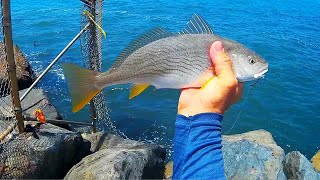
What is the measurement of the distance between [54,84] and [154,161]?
589 cm

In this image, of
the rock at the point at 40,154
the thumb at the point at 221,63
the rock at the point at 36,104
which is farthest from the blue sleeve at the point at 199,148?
the rock at the point at 36,104

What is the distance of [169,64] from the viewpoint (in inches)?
130

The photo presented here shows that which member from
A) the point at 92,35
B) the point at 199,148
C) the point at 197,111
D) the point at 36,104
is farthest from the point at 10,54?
the point at 199,148

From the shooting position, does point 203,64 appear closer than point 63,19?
Yes

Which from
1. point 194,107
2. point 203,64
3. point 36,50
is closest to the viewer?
point 194,107

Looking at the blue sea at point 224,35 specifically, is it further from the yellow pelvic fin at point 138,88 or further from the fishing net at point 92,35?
the yellow pelvic fin at point 138,88

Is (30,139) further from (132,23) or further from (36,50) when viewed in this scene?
(132,23)

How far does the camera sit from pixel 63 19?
1745 centimetres

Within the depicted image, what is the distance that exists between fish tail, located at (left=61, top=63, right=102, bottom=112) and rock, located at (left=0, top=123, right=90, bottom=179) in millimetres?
1735

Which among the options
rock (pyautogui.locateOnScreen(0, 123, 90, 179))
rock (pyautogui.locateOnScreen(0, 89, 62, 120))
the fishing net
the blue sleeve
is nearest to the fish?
the blue sleeve

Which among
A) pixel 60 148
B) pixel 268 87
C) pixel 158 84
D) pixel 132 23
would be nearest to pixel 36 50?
pixel 132 23

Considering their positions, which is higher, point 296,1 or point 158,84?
point 158,84

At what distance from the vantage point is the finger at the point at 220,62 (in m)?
2.89

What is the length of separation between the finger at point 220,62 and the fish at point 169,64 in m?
0.09
